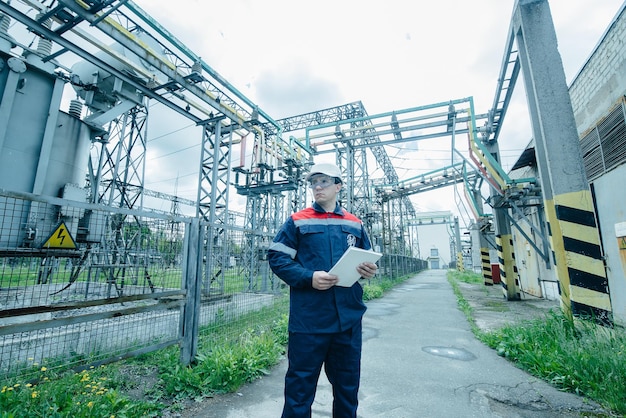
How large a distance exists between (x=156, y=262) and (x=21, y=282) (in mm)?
1125

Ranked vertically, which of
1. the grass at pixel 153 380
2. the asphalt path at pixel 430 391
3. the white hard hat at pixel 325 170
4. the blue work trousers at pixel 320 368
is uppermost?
the white hard hat at pixel 325 170

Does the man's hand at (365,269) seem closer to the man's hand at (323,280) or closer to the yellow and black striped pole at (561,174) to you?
the man's hand at (323,280)

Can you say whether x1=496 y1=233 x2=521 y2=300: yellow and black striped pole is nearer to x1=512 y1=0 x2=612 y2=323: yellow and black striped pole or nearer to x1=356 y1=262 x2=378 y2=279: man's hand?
x1=512 y1=0 x2=612 y2=323: yellow and black striped pole

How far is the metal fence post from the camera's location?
3.24 meters

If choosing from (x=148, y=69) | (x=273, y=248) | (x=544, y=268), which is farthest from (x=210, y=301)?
(x=544, y=268)

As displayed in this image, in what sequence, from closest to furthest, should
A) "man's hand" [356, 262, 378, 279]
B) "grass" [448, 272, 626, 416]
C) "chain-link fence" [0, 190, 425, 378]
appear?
"man's hand" [356, 262, 378, 279], "chain-link fence" [0, 190, 425, 378], "grass" [448, 272, 626, 416]

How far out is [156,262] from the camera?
131 inches

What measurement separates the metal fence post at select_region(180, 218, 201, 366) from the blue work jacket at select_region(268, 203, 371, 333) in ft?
6.03

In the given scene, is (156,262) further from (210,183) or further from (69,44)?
(210,183)

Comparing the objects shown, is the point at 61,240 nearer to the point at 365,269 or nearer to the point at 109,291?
the point at 109,291

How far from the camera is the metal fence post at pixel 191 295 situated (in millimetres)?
3242

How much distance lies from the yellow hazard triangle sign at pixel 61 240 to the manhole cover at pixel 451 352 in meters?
4.63

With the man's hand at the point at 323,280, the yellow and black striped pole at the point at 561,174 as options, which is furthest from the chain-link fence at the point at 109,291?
the yellow and black striped pole at the point at 561,174

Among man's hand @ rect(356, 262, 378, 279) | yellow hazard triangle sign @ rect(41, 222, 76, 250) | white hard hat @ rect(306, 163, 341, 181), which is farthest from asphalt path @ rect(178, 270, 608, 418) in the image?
white hard hat @ rect(306, 163, 341, 181)
